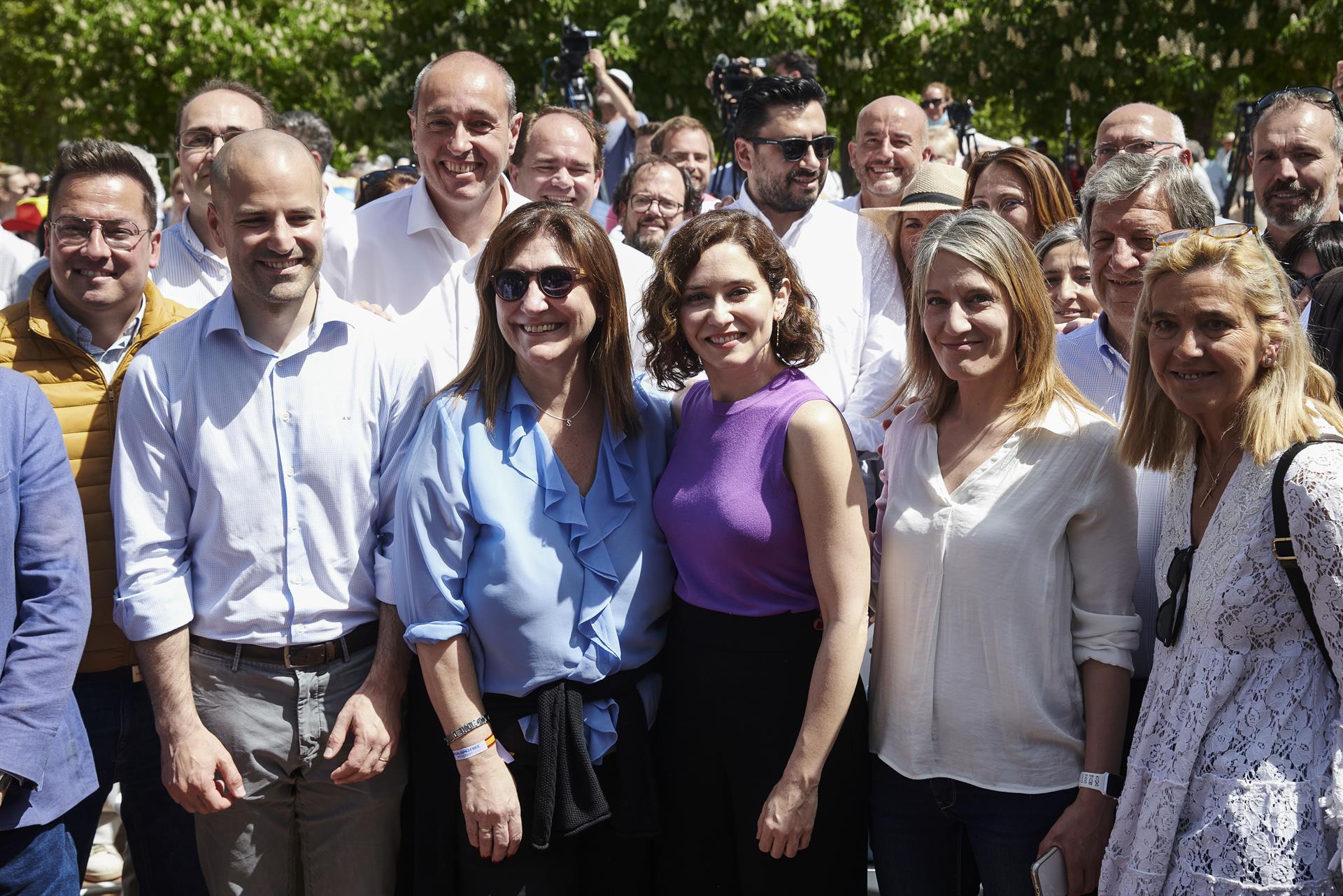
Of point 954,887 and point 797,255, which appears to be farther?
point 797,255

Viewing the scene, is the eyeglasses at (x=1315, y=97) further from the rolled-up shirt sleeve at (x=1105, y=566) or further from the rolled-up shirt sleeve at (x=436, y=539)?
the rolled-up shirt sleeve at (x=436, y=539)

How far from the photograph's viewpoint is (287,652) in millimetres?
3039

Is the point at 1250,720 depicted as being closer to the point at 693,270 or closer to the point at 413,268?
the point at 693,270

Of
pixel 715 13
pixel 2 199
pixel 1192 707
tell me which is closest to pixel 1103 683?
pixel 1192 707

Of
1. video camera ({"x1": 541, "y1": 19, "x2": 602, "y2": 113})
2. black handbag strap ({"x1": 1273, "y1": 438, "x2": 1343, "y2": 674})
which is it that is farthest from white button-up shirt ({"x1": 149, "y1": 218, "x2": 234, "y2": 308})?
video camera ({"x1": 541, "y1": 19, "x2": 602, "y2": 113})

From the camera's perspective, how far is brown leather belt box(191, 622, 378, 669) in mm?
3043

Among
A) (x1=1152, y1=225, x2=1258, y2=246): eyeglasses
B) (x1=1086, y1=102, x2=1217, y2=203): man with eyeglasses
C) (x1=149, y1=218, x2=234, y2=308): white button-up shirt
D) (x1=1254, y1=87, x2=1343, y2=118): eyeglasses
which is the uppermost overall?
(x1=1254, y1=87, x2=1343, y2=118): eyeglasses

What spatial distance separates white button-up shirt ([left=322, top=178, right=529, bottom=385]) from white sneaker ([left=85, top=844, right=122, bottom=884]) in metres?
2.09

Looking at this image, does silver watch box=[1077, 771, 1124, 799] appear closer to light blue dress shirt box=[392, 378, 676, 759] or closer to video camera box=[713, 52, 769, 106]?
light blue dress shirt box=[392, 378, 676, 759]

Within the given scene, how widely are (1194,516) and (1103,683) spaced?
43 cm

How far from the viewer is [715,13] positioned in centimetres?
1583

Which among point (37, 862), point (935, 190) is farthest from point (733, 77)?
point (37, 862)

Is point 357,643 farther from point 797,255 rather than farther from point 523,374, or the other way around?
point 797,255

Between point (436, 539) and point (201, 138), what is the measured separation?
2.36 m
